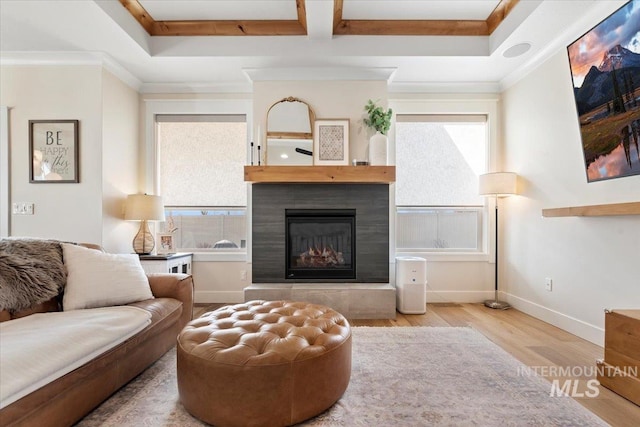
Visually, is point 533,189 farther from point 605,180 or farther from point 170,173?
point 170,173

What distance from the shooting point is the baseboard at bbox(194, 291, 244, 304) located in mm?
3898

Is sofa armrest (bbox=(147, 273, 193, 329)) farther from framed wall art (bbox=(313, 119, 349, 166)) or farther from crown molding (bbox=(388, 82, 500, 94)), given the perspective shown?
crown molding (bbox=(388, 82, 500, 94))

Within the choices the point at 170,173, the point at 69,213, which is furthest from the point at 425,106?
the point at 69,213

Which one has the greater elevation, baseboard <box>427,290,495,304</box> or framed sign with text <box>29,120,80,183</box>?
framed sign with text <box>29,120,80,183</box>

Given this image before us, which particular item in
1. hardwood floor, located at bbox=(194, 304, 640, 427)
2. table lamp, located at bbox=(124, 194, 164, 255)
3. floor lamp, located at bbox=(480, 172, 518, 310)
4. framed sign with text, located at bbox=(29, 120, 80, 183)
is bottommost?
hardwood floor, located at bbox=(194, 304, 640, 427)

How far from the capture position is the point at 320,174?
3.39 m

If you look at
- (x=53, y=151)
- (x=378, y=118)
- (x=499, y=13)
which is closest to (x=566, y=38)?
(x=499, y=13)

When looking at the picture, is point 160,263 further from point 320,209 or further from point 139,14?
point 139,14

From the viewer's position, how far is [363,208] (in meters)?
3.65

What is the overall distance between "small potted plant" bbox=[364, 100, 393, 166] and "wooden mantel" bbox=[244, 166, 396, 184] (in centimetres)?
16

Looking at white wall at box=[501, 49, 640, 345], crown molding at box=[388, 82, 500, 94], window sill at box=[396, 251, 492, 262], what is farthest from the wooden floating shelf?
crown molding at box=[388, 82, 500, 94]

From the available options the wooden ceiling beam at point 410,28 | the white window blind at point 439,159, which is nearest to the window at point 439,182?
the white window blind at point 439,159

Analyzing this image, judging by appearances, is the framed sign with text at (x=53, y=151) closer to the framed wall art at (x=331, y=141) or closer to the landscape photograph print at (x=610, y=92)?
the framed wall art at (x=331, y=141)

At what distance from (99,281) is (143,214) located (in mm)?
1520
